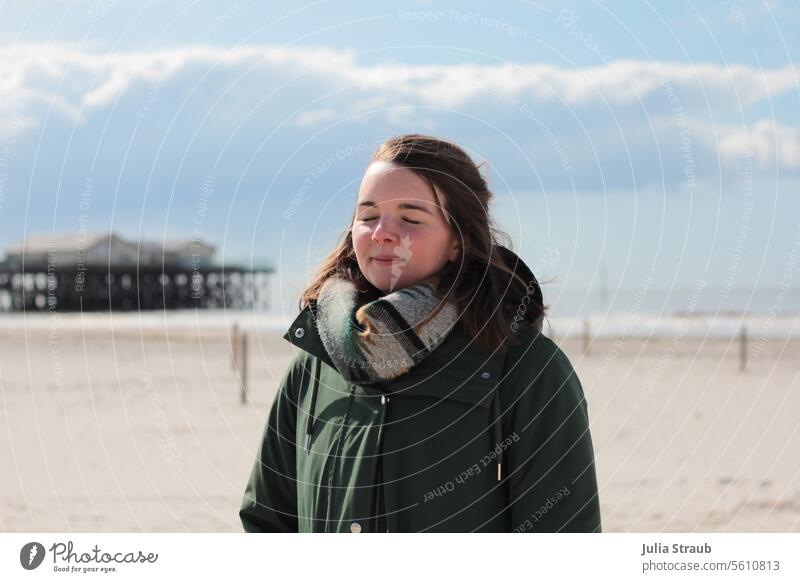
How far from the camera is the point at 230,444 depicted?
1236 cm

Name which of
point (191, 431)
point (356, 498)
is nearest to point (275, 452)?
point (356, 498)

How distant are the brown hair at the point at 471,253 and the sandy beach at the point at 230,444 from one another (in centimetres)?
597

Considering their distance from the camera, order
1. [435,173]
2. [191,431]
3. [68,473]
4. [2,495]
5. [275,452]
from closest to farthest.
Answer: [435,173]
[275,452]
[2,495]
[68,473]
[191,431]

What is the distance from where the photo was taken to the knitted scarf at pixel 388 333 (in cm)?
283

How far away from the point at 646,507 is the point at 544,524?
676 centimetres

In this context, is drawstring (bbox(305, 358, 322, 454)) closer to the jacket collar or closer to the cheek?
the jacket collar

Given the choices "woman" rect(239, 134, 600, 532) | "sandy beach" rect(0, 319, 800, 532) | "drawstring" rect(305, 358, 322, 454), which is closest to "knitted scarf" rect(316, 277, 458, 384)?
"woman" rect(239, 134, 600, 532)

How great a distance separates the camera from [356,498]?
2840 millimetres

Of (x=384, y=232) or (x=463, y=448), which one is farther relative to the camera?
(x=384, y=232)

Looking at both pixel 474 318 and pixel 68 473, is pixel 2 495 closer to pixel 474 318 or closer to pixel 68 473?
pixel 68 473
